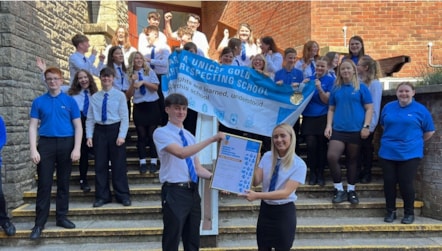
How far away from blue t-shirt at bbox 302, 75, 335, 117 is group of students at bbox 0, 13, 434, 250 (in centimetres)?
1

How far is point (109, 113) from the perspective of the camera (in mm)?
5414

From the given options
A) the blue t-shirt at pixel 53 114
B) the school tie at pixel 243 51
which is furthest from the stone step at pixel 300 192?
the school tie at pixel 243 51

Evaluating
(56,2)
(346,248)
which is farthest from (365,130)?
(56,2)

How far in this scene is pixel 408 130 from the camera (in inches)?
199

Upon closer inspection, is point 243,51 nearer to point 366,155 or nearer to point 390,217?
point 366,155

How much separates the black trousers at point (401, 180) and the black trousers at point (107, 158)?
3.49 meters

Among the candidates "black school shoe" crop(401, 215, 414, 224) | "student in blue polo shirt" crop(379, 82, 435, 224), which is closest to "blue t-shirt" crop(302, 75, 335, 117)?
"student in blue polo shirt" crop(379, 82, 435, 224)

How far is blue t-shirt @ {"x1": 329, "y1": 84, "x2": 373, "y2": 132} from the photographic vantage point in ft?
17.5

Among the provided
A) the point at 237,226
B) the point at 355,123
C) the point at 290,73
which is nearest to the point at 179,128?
the point at 237,226

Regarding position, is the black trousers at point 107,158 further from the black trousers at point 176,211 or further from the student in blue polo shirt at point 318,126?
the student in blue polo shirt at point 318,126

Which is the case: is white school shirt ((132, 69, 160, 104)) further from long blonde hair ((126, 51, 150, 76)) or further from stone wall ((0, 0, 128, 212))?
stone wall ((0, 0, 128, 212))

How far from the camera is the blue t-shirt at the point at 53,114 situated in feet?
16.1

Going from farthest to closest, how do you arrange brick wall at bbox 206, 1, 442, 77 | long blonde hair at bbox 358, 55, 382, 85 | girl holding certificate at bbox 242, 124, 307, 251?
brick wall at bbox 206, 1, 442, 77
long blonde hair at bbox 358, 55, 382, 85
girl holding certificate at bbox 242, 124, 307, 251

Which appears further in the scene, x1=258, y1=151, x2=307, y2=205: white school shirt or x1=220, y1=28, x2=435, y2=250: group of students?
x1=220, y1=28, x2=435, y2=250: group of students
